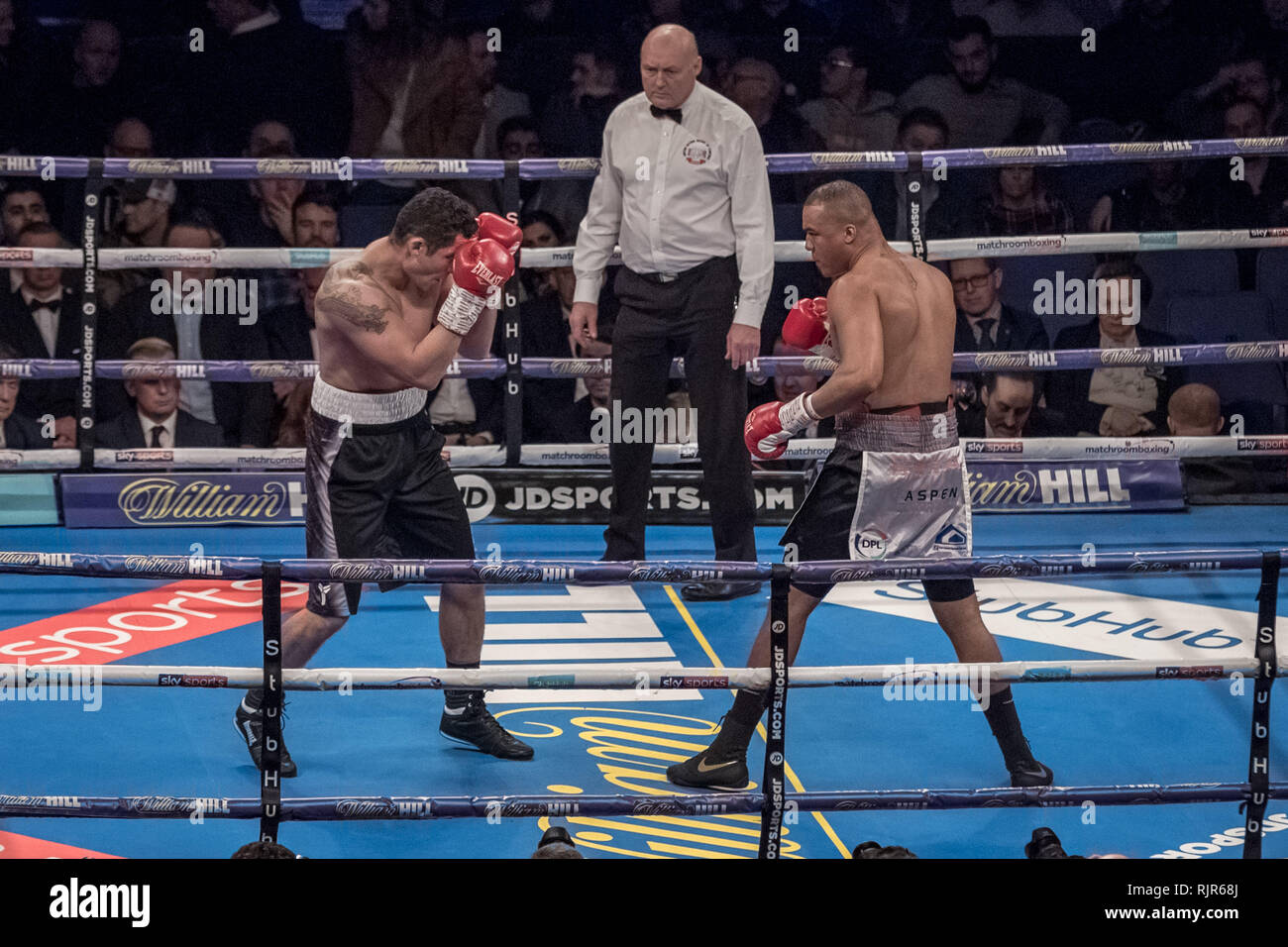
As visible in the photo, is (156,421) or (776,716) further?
(156,421)

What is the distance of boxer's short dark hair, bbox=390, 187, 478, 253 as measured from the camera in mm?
3803

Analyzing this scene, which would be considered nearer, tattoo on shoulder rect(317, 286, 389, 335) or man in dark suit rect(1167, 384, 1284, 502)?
tattoo on shoulder rect(317, 286, 389, 335)

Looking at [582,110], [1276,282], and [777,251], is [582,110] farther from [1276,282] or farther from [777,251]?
[1276,282]

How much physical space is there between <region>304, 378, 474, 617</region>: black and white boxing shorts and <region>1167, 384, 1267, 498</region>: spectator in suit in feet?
11.7

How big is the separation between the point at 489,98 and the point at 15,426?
2.46 metres

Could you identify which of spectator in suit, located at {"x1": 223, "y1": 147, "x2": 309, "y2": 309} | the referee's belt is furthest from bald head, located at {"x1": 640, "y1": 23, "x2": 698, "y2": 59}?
spectator in suit, located at {"x1": 223, "y1": 147, "x2": 309, "y2": 309}

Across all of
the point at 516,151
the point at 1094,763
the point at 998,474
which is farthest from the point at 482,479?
the point at 1094,763

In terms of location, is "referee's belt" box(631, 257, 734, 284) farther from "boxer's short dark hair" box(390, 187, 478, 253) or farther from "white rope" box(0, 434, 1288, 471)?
"boxer's short dark hair" box(390, 187, 478, 253)

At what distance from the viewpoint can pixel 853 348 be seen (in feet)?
11.6

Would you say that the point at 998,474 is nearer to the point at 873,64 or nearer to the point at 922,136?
the point at 922,136

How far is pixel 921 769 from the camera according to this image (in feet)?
12.3
